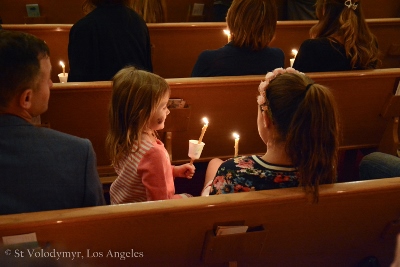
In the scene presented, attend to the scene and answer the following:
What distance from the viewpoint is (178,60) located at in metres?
3.51

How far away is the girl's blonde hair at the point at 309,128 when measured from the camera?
144cm

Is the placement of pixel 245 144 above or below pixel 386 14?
below

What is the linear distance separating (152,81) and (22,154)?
722 mm

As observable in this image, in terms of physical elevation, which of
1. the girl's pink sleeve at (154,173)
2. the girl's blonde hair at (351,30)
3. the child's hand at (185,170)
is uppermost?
the girl's blonde hair at (351,30)

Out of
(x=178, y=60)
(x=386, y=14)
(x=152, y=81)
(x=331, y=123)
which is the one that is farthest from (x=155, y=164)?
(x=386, y=14)

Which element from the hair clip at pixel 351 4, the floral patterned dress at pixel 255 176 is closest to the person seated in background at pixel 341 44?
the hair clip at pixel 351 4

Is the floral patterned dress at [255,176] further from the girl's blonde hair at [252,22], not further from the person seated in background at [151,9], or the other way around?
the person seated in background at [151,9]

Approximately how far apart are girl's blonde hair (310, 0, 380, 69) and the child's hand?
1.23 m

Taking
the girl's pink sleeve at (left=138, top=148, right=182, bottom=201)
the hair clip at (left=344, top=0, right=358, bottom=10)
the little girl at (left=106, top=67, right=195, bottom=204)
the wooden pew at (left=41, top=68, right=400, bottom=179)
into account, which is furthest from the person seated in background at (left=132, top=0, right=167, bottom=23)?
the girl's pink sleeve at (left=138, top=148, right=182, bottom=201)

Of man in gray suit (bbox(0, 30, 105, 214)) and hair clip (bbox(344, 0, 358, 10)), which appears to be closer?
man in gray suit (bbox(0, 30, 105, 214))

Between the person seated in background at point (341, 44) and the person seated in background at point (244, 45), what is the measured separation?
0.91ft

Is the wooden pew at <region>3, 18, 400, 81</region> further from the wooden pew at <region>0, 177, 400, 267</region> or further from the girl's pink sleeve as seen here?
the wooden pew at <region>0, 177, 400, 267</region>

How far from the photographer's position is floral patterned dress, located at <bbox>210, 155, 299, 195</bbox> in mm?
1549

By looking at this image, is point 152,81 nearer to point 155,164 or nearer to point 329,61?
point 155,164
